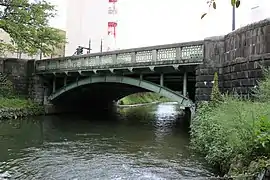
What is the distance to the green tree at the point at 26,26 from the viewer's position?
72.7 ft

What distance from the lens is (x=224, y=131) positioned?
8219mm

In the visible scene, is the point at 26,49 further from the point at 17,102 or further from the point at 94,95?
the point at 94,95

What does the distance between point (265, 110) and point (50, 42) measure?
1956 centimetres

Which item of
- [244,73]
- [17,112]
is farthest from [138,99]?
[244,73]

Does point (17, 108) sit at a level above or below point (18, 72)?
below

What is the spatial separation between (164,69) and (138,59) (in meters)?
1.61

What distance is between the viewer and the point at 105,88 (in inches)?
993

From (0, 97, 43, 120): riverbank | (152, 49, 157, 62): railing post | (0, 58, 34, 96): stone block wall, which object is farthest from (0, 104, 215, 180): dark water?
(0, 58, 34, 96): stone block wall

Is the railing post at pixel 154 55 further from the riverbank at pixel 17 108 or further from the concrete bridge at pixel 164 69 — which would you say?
the riverbank at pixel 17 108

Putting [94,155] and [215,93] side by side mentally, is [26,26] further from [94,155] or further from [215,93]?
[215,93]

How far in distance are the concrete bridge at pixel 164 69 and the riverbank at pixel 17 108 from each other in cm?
117

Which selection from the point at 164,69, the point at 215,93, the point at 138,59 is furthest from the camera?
the point at 138,59

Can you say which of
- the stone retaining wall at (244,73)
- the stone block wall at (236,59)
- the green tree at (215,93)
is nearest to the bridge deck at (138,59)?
the stone block wall at (236,59)

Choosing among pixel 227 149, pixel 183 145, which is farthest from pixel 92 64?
Answer: pixel 227 149
